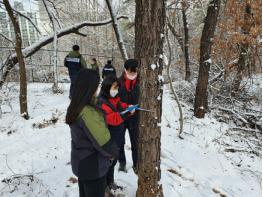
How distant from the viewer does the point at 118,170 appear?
13.4ft

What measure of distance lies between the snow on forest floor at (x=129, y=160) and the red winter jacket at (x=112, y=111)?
1180 mm

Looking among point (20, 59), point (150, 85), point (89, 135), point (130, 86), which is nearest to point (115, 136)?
point (130, 86)

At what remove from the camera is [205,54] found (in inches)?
289

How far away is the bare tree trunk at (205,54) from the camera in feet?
22.8

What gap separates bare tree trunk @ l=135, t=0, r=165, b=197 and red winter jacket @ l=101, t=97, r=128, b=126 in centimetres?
33

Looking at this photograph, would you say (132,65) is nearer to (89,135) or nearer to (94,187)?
(89,135)

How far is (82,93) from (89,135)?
0.38 m

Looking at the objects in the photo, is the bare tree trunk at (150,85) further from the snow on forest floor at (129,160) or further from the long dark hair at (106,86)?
the snow on forest floor at (129,160)

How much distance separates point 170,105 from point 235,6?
5.19 meters

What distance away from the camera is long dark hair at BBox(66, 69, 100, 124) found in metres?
2.17

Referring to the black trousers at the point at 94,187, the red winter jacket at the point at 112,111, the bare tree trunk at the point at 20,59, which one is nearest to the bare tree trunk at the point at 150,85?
the red winter jacket at the point at 112,111

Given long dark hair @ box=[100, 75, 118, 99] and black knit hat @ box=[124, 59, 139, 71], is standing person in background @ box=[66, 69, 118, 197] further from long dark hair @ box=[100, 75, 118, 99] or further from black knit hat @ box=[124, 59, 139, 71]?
black knit hat @ box=[124, 59, 139, 71]

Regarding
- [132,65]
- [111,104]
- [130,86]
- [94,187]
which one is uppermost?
[132,65]

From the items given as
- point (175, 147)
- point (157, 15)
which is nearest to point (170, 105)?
point (175, 147)
